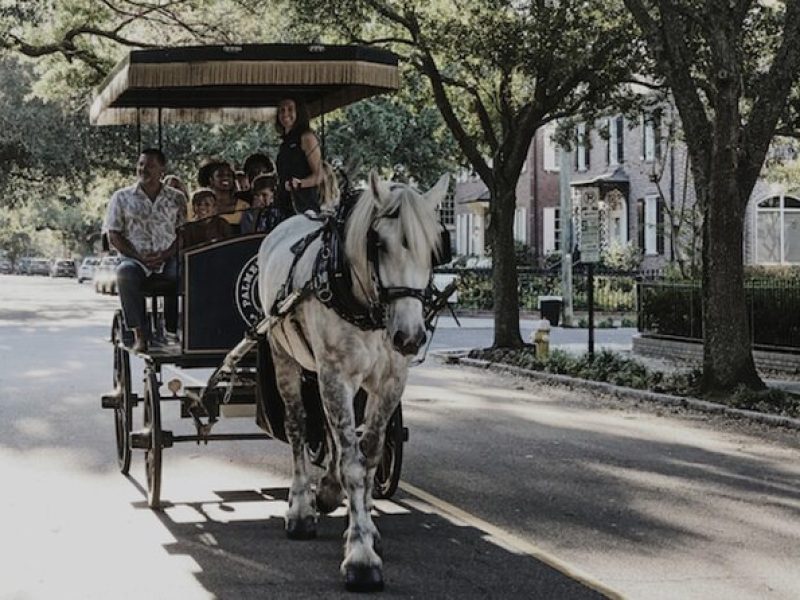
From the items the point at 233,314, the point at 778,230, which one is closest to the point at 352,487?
the point at 233,314

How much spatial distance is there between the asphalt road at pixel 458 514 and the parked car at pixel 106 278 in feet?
5.04

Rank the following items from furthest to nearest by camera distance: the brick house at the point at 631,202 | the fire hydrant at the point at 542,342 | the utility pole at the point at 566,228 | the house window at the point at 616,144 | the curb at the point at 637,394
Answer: the house window at the point at 616,144 < the brick house at the point at 631,202 < the utility pole at the point at 566,228 < the fire hydrant at the point at 542,342 < the curb at the point at 637,394

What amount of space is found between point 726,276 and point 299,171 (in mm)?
8561

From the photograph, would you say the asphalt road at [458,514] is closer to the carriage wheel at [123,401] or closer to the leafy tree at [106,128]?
the carriage wheel at [123,401]

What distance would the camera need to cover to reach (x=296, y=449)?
8.47 m

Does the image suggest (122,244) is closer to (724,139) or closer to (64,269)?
(724,139)

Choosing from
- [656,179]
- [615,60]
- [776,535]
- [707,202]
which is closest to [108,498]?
[776,535]

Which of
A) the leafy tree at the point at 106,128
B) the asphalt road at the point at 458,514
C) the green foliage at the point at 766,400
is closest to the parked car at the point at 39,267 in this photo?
the leafy tree at the point at 106,128

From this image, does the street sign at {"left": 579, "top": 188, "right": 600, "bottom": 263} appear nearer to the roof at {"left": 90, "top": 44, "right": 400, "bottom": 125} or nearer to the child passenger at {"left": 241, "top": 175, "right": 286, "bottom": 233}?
the child passenger at {"left": 241, "top": 175, "right": 286, "bottom": 233}

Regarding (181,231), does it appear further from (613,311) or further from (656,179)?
(613,311)

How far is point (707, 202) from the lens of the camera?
16734 millimetres

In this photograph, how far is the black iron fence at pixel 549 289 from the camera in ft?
128

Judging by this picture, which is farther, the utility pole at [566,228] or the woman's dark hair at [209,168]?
the utility pole at [566,228]

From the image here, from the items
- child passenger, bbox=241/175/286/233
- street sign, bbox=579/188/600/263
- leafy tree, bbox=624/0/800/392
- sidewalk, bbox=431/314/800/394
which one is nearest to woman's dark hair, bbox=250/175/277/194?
child passenger, bbox=241/175/286/233
